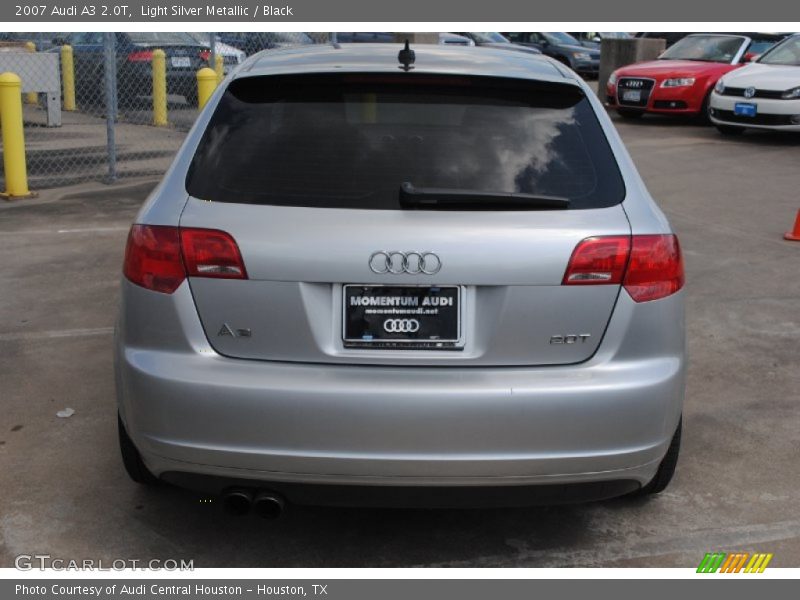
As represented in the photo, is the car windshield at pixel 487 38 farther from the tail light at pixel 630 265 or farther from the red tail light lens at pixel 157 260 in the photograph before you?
the red tail light lens at pixel 157 260

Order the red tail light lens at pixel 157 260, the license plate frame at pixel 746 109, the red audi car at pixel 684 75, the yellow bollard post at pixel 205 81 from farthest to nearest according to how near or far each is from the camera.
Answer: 1. the red audi car at pixel 684 75
2. the license plate frame at pixel 746 109
3. the yellow bollard post at pixel 205 81
4. the red tail light lens at pixel 157 260

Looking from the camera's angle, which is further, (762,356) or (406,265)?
(762,356)

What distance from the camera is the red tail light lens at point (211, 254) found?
10.9 ft

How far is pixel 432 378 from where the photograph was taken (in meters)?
3.29

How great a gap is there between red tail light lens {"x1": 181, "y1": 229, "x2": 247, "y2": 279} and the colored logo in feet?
6.35

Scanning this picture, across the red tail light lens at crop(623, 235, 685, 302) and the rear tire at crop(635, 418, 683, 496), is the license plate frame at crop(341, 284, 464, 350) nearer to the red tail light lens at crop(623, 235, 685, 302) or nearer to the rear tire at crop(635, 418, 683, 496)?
the red tail light lens at crop(623, 235, 685, 302)

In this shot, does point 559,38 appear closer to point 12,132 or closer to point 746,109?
point 746,109

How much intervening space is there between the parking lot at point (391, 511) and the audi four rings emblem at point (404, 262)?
1149 millimetres

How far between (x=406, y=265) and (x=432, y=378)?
36 cm

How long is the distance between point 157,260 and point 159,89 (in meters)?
14.8

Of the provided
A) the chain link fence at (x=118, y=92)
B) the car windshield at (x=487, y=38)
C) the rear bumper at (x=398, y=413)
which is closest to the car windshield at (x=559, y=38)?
the car windshield at (x=487, y=38)

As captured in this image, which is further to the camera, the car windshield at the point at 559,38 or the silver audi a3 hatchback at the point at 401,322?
the car windshield at the point at 559,38
